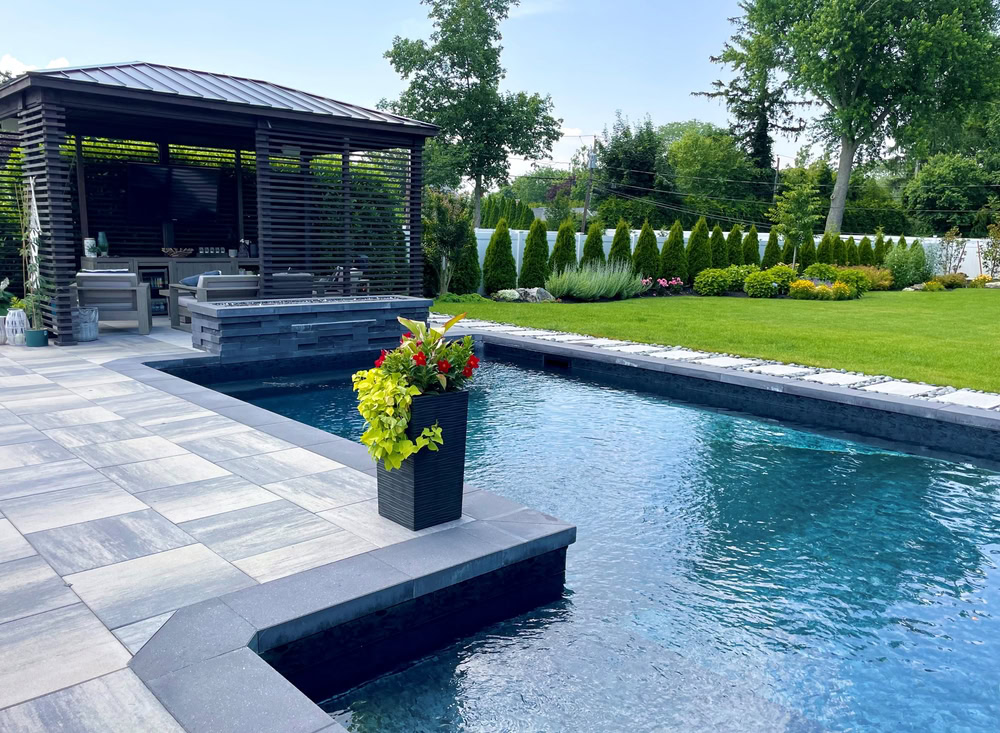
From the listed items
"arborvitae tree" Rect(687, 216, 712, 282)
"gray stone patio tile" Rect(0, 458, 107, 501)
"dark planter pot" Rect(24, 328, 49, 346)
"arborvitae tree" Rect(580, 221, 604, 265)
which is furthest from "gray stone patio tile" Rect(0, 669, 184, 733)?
"arborvitae tree" Rect(687, 216, 712, 282)

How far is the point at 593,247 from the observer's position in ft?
57.7

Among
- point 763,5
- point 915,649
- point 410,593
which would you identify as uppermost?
point 763,5

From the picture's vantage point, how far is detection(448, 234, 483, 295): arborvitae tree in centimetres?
1494

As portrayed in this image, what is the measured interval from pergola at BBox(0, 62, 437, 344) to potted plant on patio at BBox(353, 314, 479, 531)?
6237mm

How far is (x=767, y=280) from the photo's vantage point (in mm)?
18219

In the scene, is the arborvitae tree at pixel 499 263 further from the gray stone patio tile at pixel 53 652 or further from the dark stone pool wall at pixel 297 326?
the gray stone patio tile at pixel 53 652

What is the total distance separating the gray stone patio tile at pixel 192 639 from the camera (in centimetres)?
221

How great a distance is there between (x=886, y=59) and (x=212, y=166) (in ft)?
85.0

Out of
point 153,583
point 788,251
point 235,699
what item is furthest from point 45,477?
point 788,251

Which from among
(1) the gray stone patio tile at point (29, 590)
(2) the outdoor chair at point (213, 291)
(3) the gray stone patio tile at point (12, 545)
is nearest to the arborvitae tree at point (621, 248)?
(2) the outdoor chair at point (213, 291)

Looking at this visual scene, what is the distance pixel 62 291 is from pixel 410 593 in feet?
22.9

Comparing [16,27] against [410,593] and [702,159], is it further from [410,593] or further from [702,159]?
[702,159]

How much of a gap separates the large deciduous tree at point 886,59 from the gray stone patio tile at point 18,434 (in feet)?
89.5

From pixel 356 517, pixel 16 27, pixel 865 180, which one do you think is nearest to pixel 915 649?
pixel 356 517
